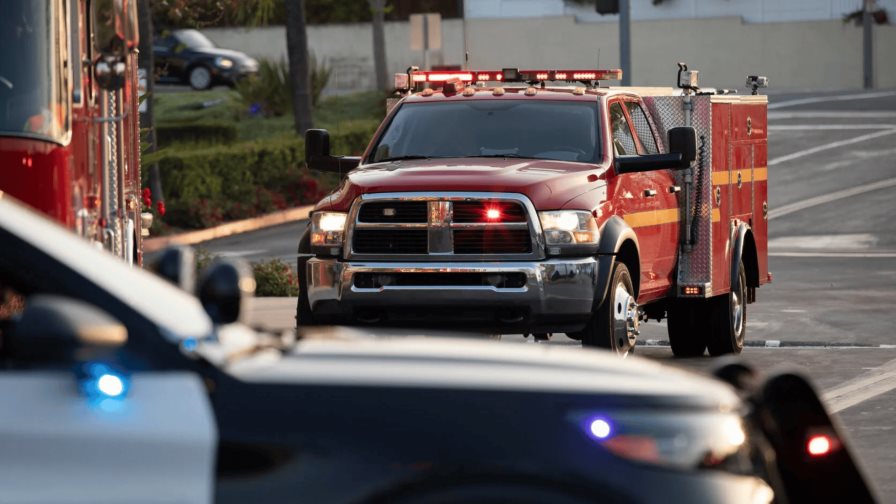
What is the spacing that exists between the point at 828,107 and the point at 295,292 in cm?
2917

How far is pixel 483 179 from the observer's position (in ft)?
40.7

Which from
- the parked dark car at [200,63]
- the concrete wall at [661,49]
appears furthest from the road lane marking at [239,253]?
the concrete wall at [661,49]

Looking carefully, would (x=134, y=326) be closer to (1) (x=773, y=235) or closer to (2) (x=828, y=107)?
(1) (x=773, y=235)

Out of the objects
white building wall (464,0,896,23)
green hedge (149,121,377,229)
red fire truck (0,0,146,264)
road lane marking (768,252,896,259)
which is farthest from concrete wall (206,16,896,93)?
red fire truck (0,0,146,264)

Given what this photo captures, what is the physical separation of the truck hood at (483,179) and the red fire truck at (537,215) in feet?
0.05

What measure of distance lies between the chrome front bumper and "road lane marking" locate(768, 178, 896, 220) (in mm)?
18159

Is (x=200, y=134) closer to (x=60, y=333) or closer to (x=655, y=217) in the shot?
(x=655, y=217)

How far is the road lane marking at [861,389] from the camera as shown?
40.3 feet

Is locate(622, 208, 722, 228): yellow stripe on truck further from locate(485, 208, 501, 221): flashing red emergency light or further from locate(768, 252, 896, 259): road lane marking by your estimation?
locate(768, 252, 896, 259): road lane marking

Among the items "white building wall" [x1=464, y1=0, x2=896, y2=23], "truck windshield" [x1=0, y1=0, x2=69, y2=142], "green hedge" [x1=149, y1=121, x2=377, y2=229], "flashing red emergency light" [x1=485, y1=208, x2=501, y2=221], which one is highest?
"truck windshield" [x1=0, y1=0, x2=69, y2=142]

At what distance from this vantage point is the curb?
27.6 metres

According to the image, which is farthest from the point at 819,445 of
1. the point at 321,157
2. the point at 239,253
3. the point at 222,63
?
the point at 222,63

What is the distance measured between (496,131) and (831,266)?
35.6 feet

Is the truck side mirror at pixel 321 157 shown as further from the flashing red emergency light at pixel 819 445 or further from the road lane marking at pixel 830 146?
the road lane marking at pixel 830 146
